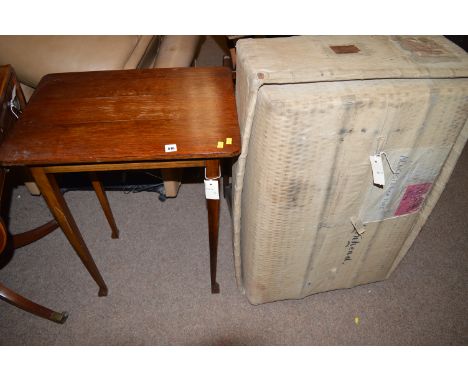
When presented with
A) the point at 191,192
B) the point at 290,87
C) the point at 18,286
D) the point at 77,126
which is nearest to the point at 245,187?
A: the point at 290,87

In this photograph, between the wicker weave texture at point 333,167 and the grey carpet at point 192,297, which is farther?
the grey carpet at point 192,297

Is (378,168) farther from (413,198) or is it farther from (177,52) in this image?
(177,52)

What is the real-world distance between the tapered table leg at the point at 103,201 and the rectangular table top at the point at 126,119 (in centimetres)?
45

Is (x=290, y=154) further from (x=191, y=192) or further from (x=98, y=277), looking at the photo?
(x=191, y=192)

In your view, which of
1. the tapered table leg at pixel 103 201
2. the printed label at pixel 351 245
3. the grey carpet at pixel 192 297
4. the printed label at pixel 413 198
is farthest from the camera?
the tapered table leg at pixel 103 201

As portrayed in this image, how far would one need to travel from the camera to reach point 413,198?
1073 mm

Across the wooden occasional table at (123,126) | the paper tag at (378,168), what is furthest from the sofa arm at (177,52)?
the paper tag at (378,168)

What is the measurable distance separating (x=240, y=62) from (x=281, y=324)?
39.7 inches

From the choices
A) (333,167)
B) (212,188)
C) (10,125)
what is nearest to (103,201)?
(10,125)

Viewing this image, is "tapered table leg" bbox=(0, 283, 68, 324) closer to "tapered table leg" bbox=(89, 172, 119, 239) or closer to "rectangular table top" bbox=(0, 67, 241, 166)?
"tapered table leg" bbox=(89, 172, 119, 239)

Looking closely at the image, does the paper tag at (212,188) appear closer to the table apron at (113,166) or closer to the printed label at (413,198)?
the table apron at (113,166)

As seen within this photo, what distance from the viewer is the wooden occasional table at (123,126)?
0.90 metres

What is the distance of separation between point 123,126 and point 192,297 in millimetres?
811

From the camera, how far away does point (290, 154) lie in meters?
0.86
